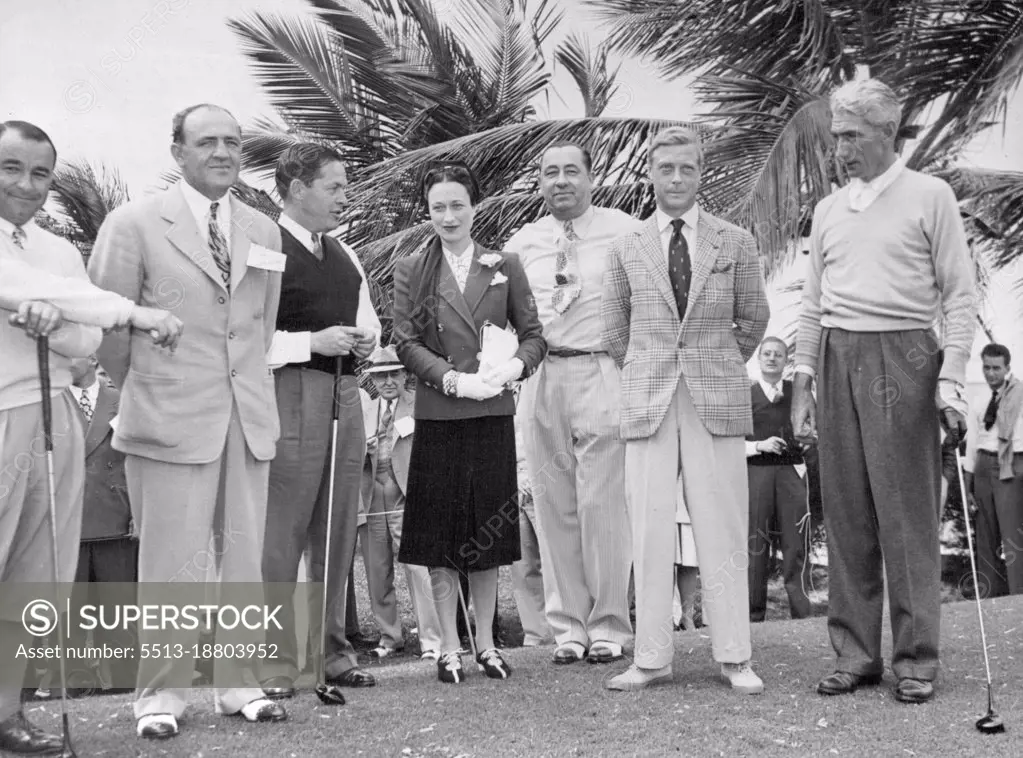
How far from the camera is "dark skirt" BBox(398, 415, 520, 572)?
462 centimetres

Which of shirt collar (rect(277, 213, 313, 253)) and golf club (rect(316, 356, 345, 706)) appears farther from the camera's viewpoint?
shirt collar (rect(277, 213, 313, 253))

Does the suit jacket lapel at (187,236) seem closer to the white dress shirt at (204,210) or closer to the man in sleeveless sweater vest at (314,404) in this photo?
the white dress shirt at (204,210)

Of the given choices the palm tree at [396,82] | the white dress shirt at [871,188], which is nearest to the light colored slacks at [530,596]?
the white dress shirt at [871,188]

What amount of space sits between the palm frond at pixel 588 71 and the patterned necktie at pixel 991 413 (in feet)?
20.2

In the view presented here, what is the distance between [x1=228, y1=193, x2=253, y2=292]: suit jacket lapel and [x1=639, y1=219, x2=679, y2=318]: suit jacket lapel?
1538 millimetres

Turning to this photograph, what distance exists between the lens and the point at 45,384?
3385 millimetres

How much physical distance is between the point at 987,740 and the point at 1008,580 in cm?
613

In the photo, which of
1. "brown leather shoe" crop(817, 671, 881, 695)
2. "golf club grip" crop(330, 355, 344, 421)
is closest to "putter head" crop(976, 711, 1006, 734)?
"brown leather shoe" crop(817, 671, 881, 695)

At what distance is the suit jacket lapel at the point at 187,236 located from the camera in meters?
3.87

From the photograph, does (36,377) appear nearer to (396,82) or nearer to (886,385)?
(886,385)

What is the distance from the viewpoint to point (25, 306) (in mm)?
3225

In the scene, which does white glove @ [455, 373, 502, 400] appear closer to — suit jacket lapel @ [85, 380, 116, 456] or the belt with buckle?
the belt with buckle

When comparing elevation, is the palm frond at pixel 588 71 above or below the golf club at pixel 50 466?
above

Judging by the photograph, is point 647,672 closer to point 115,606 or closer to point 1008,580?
point 115,606
